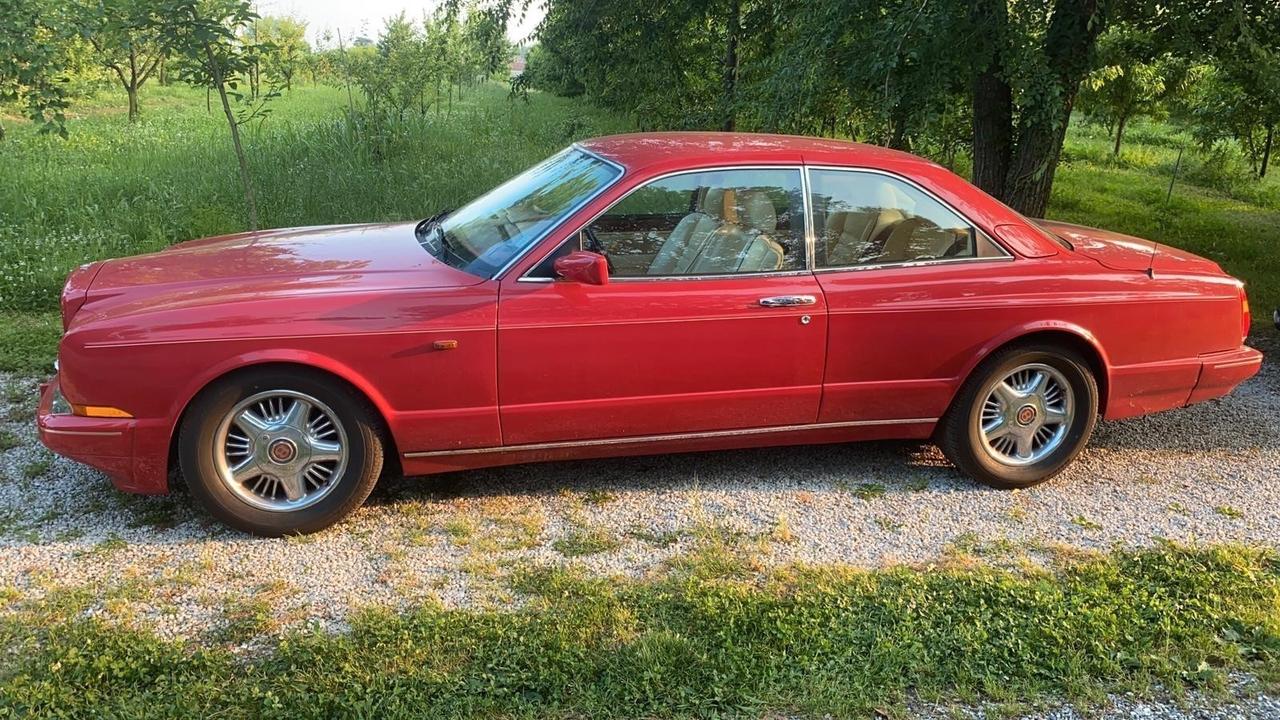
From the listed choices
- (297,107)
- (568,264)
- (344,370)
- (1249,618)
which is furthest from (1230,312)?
(297,107)

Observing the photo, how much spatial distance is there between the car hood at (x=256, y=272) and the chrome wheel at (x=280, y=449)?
1.49 ft

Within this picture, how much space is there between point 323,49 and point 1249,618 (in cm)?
2873

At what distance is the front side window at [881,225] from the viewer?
13.8 feet

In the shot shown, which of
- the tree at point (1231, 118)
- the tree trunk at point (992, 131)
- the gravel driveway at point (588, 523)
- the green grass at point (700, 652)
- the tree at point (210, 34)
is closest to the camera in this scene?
the green grass at point (700, 652)

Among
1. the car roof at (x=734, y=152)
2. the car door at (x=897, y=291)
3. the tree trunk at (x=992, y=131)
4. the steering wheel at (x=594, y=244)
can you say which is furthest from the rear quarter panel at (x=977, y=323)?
the tree trunk at (x=992, y=131)

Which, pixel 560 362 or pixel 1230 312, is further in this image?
pixel 1230 312

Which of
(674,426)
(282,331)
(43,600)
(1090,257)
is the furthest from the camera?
(1090,257)

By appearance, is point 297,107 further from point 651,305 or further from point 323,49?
point 651,305

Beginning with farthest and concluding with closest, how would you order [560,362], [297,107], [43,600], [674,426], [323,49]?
1. [323,49]
2. [297,107]
3. [674,426]
4. [560,362]
5. [43,600]

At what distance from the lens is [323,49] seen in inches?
1085

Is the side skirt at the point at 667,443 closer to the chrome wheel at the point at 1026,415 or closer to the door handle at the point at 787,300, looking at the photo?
the chrome wheel at the point at 1026,415

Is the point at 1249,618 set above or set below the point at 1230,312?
below

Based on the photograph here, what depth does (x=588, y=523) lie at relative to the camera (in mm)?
3959

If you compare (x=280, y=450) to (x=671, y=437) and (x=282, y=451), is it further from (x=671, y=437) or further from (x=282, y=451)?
(x=671, y=437)
